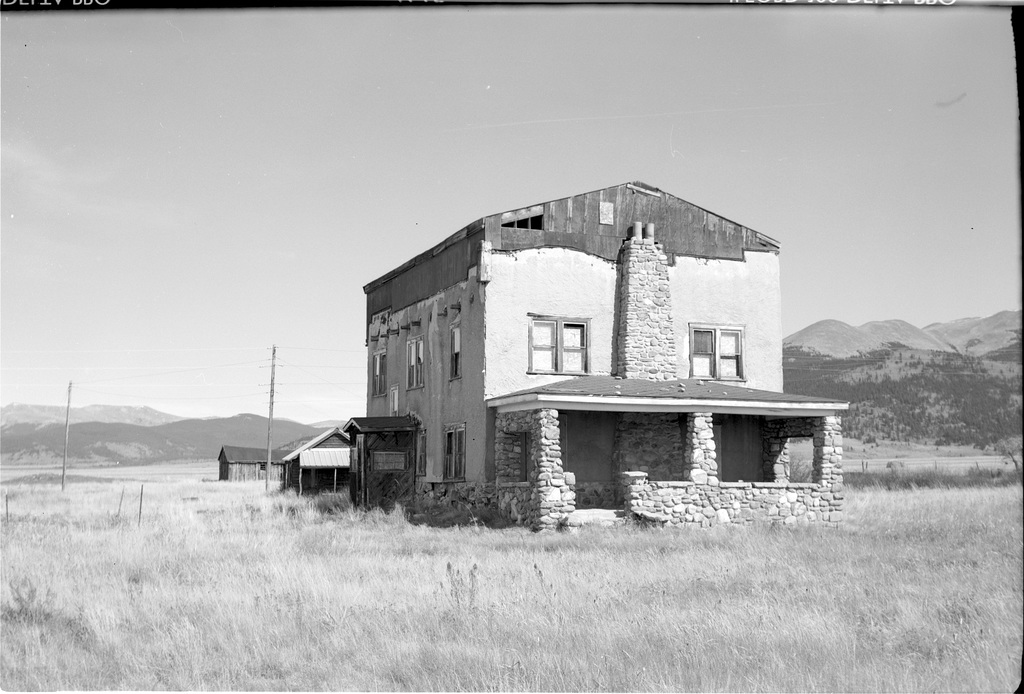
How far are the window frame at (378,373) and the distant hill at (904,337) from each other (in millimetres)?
85770

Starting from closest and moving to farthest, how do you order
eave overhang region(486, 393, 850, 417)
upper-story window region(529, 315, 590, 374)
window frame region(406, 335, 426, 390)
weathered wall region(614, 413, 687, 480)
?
eave overhang region(486, 393, 850, 417) → weathered wall region(614, 413, 687, 480) → upper-story window region(529, 315, 590, 374) → window frame region(406, 335, 426, 390)

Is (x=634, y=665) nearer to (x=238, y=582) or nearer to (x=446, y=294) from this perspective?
(x=238, y=582)

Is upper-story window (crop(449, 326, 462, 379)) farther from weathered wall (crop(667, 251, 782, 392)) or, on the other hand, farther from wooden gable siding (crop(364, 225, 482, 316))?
weathered wall (crop(667, 251, 782, 392))

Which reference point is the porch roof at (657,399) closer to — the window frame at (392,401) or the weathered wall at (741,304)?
the weathered wall at (741,304)

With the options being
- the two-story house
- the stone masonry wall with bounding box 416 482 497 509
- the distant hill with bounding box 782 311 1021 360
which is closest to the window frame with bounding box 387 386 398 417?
the stone masonry wall with bounding box 416 482 497 509

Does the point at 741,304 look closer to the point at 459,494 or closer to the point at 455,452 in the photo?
the point at 455,452

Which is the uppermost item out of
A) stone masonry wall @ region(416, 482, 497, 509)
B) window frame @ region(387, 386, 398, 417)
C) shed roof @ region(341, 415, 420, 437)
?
window frame @ region(387, 386, 398, 417)

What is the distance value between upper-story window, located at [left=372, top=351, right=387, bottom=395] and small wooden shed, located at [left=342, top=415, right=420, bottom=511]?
2.79 meters

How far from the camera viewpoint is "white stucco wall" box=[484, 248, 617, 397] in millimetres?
25625

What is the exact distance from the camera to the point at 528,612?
1209cm

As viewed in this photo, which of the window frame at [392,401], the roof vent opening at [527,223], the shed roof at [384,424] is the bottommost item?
the shed roof at [384,424]

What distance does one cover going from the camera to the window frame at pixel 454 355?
90.1 feet

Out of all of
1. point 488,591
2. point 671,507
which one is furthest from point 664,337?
point 488,591

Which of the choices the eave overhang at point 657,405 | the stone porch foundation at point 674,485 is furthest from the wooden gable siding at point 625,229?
the stone porch foundation at point 674,485
